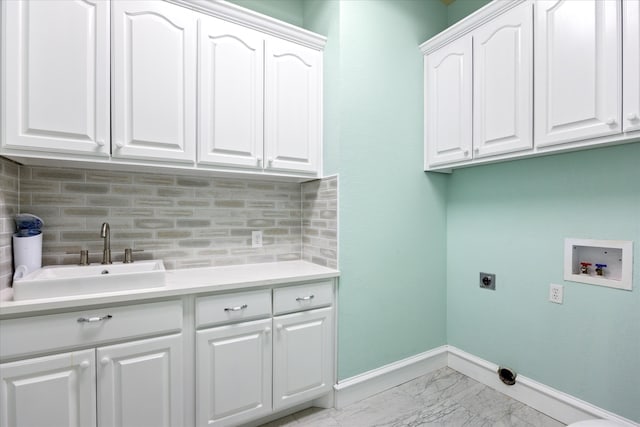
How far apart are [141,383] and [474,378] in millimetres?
2202

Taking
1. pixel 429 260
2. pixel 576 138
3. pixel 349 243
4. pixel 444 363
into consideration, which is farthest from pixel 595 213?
pixel 444 363

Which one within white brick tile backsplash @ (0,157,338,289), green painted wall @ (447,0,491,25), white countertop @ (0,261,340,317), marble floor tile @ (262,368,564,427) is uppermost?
green painted wall @ (447,0,491,25)

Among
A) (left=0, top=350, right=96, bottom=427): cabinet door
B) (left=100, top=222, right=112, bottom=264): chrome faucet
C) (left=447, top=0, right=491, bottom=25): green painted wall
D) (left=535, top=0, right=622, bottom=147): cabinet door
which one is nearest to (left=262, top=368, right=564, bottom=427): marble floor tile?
(left=0, top=350, right=96, bottom=427): cabinet door

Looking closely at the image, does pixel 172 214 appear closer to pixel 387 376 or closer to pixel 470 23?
pixel 387 376

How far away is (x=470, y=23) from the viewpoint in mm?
2029

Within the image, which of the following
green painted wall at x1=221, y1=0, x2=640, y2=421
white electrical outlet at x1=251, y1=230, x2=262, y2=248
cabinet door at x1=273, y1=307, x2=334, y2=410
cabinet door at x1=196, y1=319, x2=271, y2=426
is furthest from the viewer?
white electrical outlet at x1=251, y1=230, x2=262, y2=248

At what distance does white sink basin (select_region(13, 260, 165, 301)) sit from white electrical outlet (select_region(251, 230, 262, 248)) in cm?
79

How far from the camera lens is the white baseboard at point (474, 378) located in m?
1.76

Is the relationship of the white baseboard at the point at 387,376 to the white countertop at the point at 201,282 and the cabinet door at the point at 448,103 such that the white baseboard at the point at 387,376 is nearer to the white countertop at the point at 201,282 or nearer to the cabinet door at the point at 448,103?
the white countertop at the point at 201,282

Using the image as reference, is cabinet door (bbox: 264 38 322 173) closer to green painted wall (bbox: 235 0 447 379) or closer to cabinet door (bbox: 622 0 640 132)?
green painted wall (bbox: 235 0 447 379)

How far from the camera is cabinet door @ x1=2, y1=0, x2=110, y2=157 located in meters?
1.32

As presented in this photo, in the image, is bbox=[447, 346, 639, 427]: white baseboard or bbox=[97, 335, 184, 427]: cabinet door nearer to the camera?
bbox=[97, 335, 184, 427]: cabinet door

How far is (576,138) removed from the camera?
155 centimetres

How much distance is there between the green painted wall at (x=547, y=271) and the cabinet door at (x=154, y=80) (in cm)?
203
